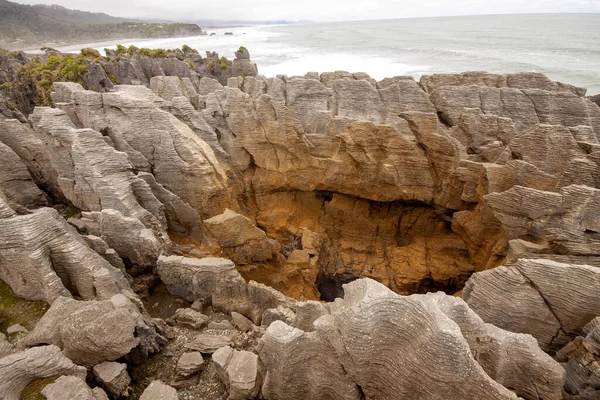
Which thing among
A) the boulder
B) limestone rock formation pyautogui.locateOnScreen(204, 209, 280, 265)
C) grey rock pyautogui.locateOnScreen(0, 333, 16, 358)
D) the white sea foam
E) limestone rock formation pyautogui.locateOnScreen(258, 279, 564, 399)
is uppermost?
the white sea foam

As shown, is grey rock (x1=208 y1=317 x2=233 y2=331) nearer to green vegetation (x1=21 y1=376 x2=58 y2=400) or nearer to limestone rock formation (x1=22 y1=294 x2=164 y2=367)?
limestone rock formation (x1=22 y1=294 x2=164 y2=367)

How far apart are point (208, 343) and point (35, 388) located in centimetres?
394

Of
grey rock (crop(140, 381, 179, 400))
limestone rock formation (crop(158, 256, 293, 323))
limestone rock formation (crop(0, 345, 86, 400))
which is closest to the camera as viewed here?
limestone rock formation (crop(0, 345, 86, 400))

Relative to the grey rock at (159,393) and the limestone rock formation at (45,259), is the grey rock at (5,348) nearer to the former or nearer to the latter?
the limestone rock formation at (45,259)

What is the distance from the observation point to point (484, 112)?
1819 centimetres

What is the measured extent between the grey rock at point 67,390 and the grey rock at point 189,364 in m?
2.25

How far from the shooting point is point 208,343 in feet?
32.5

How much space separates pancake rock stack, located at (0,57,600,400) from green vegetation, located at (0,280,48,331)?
0.77 ft

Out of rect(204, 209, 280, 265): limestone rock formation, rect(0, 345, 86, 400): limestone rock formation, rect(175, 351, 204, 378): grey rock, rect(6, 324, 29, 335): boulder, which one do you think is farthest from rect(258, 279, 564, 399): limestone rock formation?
rect(204, 209, 280, 265): limestone rock formation

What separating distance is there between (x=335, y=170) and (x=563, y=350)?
43.6 ft

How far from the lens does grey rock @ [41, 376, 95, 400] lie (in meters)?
7.00

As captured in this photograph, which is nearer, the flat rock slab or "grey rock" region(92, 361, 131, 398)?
"grey rock" region(92, 361, 131, 398)

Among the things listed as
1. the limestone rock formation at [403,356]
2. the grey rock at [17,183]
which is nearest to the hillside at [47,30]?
the grey rock at [17,183]

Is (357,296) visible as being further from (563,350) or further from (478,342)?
(563,350)
